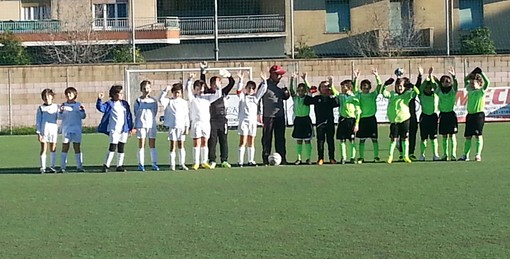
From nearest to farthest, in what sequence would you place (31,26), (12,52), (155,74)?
(155,74) < (12,52) < (31,26)

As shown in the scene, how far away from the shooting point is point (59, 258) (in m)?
7.93

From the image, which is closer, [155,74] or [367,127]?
[367,127]

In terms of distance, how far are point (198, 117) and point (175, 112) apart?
46 centimetres

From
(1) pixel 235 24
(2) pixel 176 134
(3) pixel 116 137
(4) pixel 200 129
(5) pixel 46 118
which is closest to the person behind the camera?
(3) pixel 116 137

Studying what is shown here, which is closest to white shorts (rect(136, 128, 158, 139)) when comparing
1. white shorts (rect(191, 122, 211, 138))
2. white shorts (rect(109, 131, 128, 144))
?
white shorts (rect(109, 131, 128, 144))

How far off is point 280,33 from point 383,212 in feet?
104

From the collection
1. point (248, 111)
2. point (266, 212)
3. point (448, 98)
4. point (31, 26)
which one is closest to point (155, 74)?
point (31, 26)

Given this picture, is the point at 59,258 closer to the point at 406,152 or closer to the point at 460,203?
the point at 460,203

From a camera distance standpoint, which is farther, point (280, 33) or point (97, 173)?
point (280, 33)

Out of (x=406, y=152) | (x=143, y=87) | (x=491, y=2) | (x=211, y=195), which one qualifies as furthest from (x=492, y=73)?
(x=211, y=195)

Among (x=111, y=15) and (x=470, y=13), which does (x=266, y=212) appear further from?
(x=470, y=13)

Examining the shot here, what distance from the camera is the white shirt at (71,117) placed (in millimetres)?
16656

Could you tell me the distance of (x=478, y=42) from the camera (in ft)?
123

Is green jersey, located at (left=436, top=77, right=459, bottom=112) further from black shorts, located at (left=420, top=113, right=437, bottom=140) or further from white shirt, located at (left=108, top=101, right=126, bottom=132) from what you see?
white shirt, located at (left=108, top=101, right=126, bottom=132)
